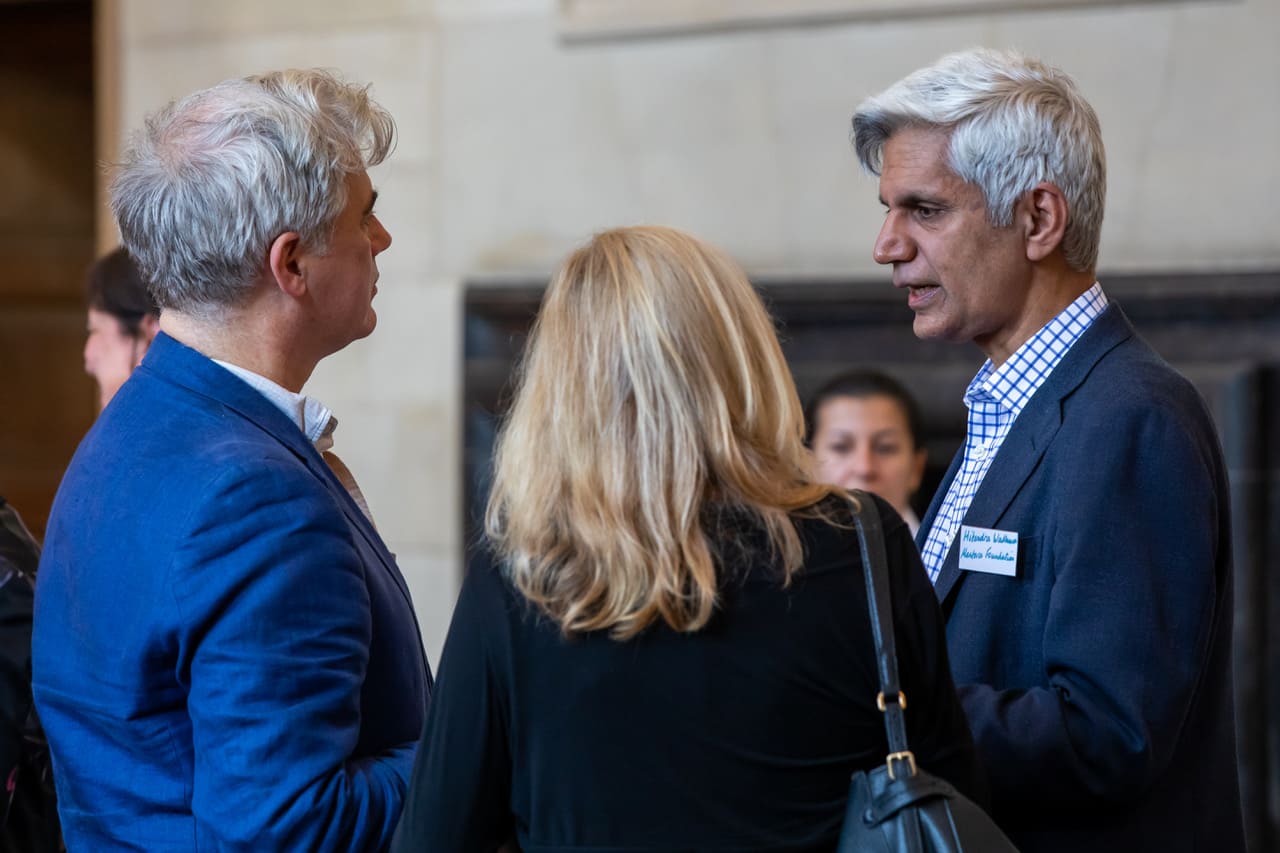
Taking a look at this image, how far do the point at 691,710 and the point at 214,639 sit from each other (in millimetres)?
518

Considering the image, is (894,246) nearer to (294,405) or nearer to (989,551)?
(989,551)

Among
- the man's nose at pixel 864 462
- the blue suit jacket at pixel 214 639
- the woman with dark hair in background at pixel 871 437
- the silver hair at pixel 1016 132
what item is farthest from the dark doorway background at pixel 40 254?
the silver hair at pixel 1016 132

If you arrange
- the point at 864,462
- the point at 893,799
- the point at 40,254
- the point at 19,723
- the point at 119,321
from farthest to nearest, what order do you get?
1. the point at 40,254
2. the point at 864,462
3. the point at 119,321
4. the point at 19,723
5. the point at 893,799

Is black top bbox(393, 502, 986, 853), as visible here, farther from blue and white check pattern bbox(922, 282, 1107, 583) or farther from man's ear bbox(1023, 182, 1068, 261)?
man's ear bbox(1023, 182, 1068, 261)

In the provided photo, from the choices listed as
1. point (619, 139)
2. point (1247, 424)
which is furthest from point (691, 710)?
point (619, 139)

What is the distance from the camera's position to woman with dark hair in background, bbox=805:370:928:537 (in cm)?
361

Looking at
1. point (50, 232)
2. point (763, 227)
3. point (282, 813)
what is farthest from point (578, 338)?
point (50, 232)

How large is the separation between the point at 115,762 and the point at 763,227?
317 cm

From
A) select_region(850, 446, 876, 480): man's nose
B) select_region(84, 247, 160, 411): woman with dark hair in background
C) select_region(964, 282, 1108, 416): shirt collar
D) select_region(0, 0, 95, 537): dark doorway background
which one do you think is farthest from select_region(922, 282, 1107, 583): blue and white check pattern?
select_region(0, 0, 95, 537): dark doorway background

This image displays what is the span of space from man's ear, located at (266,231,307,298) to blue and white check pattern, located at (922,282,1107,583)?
918 millimetres

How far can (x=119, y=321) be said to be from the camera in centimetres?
301

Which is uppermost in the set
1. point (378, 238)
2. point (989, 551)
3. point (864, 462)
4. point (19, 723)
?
point (378, 238)

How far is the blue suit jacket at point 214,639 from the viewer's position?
146 cm

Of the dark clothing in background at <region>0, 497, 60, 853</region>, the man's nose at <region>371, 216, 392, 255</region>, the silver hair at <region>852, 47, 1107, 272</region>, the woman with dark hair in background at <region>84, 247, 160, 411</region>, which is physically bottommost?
the dark clothing in background at <region>0, 497, 60, 853</region>
